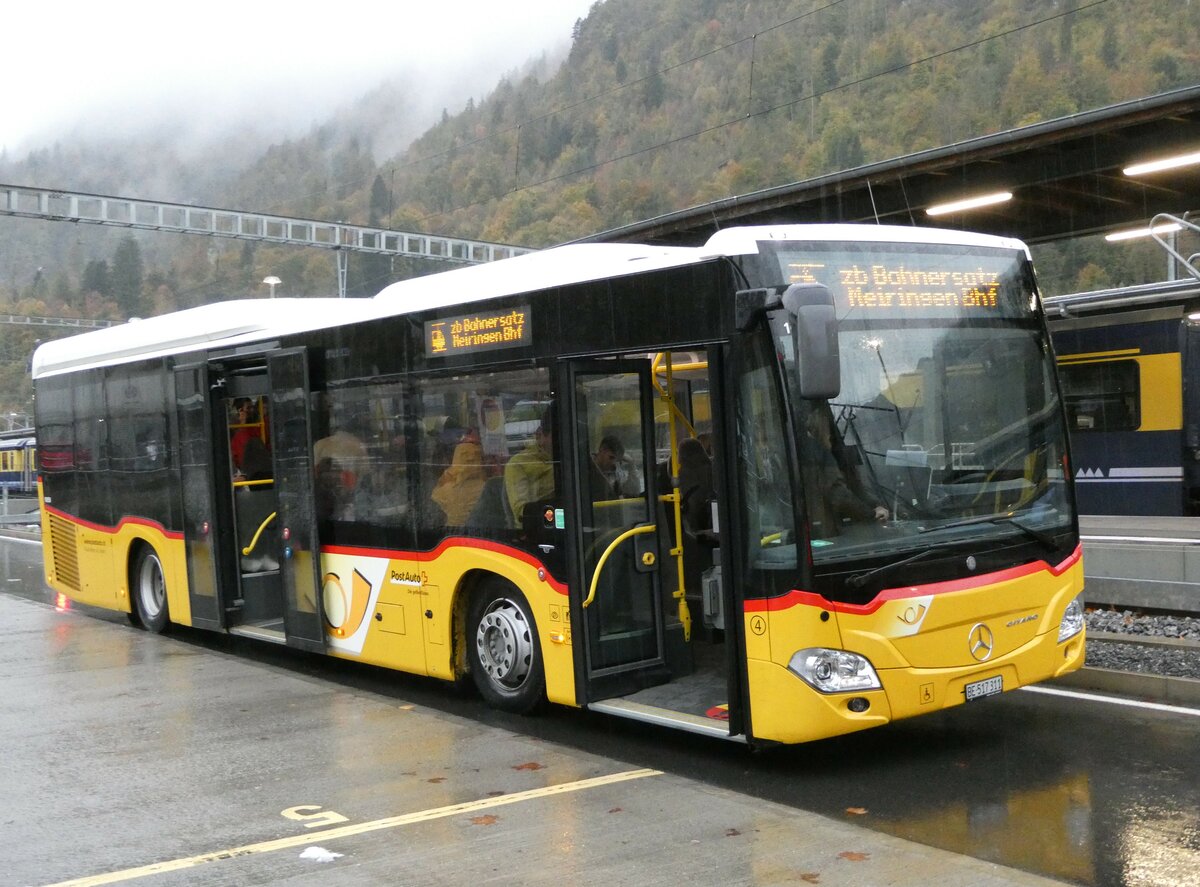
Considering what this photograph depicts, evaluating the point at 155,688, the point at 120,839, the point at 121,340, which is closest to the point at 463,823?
the point at 120,839

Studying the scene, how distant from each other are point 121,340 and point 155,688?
15.8 feet

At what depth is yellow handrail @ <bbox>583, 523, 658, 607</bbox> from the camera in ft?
26.7

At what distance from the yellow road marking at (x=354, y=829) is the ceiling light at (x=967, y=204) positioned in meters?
12.1

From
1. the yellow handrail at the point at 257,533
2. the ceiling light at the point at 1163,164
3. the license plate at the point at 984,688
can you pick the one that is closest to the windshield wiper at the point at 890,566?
the license plate at the point at 984,688

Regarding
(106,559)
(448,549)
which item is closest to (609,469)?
(448,549)

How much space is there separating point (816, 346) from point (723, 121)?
39966 millimetres

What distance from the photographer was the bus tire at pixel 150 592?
45.5 ft

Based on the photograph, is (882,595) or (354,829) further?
(882,595)

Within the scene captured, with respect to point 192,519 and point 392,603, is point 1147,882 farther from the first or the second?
point 192,519

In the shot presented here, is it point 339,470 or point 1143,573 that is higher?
point 339,470

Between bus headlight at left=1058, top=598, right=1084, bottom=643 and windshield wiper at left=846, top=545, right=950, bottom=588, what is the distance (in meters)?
1.11

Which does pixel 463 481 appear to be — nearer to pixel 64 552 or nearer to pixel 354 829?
pixel 354 829

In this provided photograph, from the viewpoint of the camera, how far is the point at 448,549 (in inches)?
366

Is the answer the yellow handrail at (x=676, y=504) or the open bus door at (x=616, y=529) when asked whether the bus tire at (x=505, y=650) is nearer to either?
the open bus door at (x=616, y=529)
